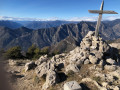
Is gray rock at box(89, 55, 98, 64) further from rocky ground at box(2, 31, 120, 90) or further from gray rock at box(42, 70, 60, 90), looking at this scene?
gray rock at box(42, 70, 60, 90)

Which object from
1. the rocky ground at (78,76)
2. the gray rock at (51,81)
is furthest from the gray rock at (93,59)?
the gray rock at (51,81)

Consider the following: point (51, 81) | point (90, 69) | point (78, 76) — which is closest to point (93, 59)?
point (90, 69)

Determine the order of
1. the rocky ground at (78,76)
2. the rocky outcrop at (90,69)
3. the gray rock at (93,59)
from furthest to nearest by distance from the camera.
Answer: the gray rock at (93,59)
the rocky outcrop at (90,69)
the rocky ground at (78,76)

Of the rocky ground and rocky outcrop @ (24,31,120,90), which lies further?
rocky outcrop @ (24,31,120,90)

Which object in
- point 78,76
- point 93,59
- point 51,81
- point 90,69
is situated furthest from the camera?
point 93,59

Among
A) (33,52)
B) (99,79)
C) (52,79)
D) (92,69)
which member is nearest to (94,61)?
(92,69)

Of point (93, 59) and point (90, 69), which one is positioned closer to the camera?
point (90, 69)

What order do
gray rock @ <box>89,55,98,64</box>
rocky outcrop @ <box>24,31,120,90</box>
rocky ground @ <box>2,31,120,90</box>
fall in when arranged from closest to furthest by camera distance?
rocky ground @ <box>2,31,120,90</box>
rocky outcrop @ <box>24,31,120,90</box>
gray rock @ <box>89,55,98,64</box>

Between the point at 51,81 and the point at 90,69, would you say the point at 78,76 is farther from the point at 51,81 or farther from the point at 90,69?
the point at 51,81

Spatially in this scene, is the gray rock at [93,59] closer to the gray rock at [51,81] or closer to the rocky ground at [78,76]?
the rocky ground at [78,76]

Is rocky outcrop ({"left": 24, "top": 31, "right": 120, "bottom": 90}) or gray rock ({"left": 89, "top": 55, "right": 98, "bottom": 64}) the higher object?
gray rock ({"left": 89, "top": 55, "right": 98, "bottom": 64})

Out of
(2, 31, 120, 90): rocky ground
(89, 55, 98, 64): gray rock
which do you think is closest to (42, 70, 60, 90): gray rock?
(2, 31, 120, 90): rocky ground

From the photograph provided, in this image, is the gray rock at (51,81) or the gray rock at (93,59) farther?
the gray rock at (93,59)

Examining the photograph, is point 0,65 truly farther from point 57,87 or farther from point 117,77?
point 117,77
